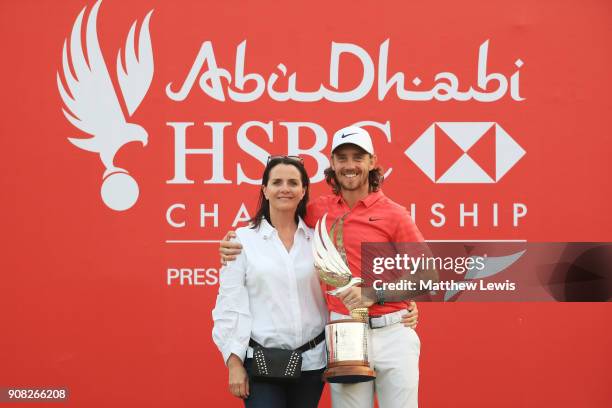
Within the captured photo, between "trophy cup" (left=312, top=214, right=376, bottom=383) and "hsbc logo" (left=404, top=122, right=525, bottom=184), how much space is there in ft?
3.81

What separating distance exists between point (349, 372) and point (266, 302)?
0.34m

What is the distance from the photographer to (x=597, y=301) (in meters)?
3.67

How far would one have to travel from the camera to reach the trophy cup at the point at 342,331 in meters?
2.52

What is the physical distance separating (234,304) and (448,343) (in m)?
1.45

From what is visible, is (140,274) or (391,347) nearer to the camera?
(391,347)

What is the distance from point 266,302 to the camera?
8.49 ft

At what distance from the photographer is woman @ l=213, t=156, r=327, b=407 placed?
258 cm

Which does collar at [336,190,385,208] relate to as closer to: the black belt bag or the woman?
the woman

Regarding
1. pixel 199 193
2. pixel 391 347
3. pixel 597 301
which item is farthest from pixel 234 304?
pixel 597 301

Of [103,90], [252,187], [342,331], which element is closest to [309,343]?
[342,331]

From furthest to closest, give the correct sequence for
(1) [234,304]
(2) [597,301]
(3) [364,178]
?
(2) [597,301]
(3) [364,178]
(1) [234,304]

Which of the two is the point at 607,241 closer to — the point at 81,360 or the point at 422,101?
the point at 422,101

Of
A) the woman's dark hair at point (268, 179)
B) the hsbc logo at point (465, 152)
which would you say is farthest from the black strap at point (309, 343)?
the hsbc logo at point (465, 152)

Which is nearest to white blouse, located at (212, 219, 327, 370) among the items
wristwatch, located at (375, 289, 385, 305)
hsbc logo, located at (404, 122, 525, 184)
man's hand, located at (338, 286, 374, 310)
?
man's hand, located at (338, 286, 374, 310)
